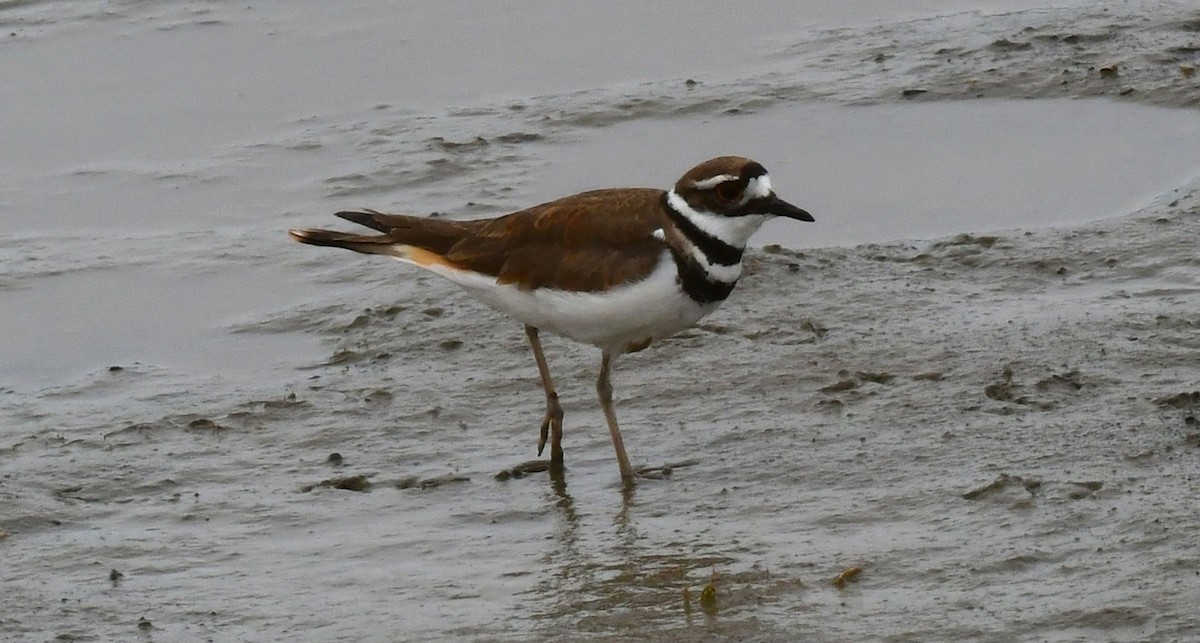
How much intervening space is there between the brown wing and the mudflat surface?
2.39 feet

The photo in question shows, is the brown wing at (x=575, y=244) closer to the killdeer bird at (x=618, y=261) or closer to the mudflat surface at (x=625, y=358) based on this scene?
the killdeer bird at (x=618, y=261)

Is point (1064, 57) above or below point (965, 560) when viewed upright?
above

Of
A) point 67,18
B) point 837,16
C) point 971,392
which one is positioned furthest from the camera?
point 67,18

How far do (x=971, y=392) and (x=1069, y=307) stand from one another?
1.07 meters

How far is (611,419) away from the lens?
7.23m

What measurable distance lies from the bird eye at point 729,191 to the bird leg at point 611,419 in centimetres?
79

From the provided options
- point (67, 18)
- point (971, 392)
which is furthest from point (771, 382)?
point (67, 18)

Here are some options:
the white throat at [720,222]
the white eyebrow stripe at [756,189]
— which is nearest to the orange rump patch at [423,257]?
the white throat at [720,222]

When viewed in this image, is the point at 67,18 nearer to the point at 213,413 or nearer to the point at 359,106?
the point at 359,106

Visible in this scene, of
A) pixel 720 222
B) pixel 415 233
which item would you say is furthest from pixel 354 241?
pixel 720 222

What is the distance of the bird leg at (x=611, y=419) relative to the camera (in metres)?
7.09

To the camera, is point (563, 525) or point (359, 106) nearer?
point (563, 525)

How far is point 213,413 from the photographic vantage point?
801 cm

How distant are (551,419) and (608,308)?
55 centimetres
